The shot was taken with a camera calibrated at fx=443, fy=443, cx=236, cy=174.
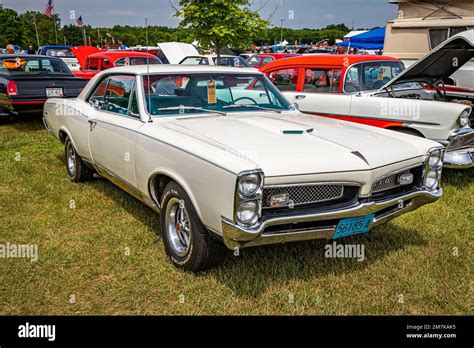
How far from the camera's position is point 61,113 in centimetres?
533

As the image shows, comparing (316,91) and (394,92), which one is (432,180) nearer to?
(394,92)

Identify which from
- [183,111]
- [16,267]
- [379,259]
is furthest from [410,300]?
[16,267]

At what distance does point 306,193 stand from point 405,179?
2.94ft

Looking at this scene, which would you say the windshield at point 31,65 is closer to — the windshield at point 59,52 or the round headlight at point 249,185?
the round headlight at point 249,185

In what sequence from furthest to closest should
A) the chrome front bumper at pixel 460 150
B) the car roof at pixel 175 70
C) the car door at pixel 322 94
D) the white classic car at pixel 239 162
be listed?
the car door at pixel 322 94, the chrome front bumper at pixel 460 150, the car roof at pixel 175 70, the white classic car at pixel 239 162

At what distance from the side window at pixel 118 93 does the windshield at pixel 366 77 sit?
328cm

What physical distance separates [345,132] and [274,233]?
3.93 ft

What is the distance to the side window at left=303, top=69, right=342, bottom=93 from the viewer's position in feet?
20.9

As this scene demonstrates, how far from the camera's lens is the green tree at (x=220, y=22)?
1170 cm

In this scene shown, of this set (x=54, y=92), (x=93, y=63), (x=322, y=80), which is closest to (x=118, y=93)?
(x=322, y=80)

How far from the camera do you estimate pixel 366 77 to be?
631 centimetres

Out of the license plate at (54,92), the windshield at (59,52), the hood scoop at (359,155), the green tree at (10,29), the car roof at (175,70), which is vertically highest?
the green tree at (10,29)

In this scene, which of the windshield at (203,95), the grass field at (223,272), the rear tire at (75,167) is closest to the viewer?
the grass field at (223,272)

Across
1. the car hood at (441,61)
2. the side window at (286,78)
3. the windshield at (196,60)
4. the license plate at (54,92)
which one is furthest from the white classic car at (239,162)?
the windshield at (196,60)
